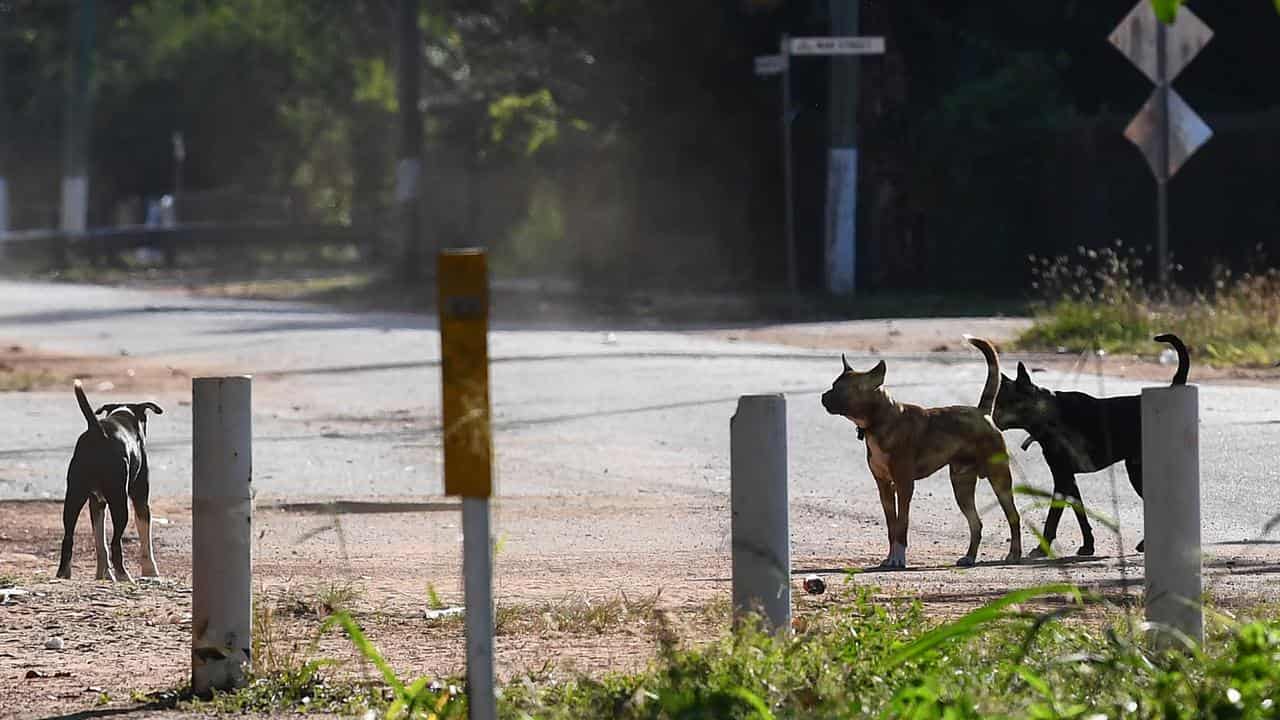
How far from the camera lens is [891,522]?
22.9 feet

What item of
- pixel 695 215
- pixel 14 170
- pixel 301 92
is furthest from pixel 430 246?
pixel 14 170

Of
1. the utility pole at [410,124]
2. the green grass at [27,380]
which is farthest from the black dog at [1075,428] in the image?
the utility pole at [410,124]

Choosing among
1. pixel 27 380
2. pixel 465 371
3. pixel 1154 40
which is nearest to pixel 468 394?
pixel 465 371

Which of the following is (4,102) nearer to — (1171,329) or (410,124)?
(410,124)

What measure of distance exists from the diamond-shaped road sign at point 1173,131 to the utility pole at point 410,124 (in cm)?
1536

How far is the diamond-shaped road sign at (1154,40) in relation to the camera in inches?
664

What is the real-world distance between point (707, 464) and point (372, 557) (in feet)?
10.9

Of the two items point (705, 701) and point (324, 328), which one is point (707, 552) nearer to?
point (705, 701)

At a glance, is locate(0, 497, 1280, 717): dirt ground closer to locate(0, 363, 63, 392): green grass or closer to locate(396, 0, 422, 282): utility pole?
locate(0, 363, 63, 392): green grass

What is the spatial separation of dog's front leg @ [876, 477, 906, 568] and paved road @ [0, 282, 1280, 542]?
1.55 m

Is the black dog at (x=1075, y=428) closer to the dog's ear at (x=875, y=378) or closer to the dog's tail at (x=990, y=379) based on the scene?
the dog's tail at (x=990, y=379)

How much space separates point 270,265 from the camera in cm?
4391

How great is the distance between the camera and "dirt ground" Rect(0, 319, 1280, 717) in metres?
5.44

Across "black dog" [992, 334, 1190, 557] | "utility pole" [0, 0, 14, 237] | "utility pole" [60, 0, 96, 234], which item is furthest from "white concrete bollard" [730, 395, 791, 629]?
"utility pole" [0, 0, 14, 237]
